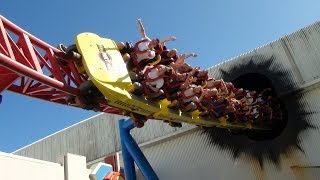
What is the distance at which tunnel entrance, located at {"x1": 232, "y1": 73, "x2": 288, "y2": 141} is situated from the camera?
37.3 feet

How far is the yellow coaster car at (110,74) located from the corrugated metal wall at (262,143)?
205 inches

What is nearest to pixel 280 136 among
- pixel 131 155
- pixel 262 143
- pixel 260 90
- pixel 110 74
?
pixel 262 143

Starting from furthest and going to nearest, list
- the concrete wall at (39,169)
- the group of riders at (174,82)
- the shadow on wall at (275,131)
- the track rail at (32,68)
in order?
the shadow on wall at (275,131) < the concrete wall at (39,169) < the group of riders at (174,82) < the track rail at (32,68)

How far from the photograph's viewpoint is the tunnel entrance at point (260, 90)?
1136 centimetres

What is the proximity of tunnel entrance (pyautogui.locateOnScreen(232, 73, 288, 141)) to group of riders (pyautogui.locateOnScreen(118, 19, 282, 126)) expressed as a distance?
1.93 m

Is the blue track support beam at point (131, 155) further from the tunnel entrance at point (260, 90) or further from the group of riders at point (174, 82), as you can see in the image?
the tunnel entrance at point (260, 90)

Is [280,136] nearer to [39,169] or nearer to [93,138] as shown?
[39,169]

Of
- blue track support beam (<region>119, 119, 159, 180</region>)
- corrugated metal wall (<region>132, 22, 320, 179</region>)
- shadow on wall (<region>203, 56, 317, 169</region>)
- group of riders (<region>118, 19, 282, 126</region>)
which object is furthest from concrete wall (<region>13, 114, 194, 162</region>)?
group of riders (<region>118, 19, 282, 126</region>)

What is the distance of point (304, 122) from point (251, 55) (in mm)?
2496

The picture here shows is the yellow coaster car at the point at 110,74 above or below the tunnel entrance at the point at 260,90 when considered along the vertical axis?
below

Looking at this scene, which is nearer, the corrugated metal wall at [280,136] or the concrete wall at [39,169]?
the concrete wall at [39,169]

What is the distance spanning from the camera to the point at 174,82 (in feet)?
23.0

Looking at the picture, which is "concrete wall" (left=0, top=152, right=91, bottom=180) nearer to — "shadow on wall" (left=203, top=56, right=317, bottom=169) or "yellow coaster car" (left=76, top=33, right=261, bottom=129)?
"shadow on wall" (left=203, top=56, right=317, bottom=169)

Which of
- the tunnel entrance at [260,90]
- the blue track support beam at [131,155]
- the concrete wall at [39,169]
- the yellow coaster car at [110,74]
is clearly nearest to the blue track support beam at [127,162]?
the blue track support beam at [131,155]
